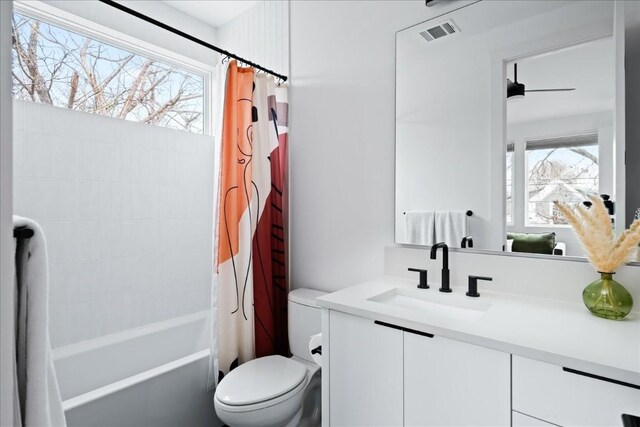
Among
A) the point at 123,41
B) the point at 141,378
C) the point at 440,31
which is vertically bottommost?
the point at 141,378

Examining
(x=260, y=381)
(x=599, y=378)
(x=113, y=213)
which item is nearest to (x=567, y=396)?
(x=599, y=378)

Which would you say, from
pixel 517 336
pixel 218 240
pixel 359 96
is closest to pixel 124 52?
pixel 218 240

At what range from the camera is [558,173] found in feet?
4.33

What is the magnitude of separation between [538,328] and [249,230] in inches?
58.2

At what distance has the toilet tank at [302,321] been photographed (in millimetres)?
1870

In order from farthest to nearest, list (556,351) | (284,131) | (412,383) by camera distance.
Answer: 1. (284,131)
2. (412,383)
3. (556,351)

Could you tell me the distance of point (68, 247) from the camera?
6.60 ft

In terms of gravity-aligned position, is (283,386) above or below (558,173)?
below

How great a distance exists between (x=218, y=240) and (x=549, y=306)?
5.20 feet

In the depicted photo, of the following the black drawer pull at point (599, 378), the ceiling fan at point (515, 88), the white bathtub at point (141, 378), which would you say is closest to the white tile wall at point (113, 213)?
the white bathtub at point (141, 378)

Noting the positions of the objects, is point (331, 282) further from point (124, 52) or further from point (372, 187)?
point (124, 52)

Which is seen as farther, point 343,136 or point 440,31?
point 343,136

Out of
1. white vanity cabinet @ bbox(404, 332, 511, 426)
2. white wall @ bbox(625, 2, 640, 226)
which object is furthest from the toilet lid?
white wall @ bbox(625, 2, 640, 226)

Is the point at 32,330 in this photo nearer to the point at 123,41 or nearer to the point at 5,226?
the point at 5,226
